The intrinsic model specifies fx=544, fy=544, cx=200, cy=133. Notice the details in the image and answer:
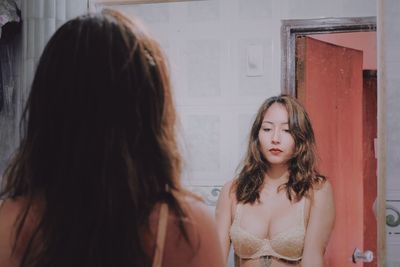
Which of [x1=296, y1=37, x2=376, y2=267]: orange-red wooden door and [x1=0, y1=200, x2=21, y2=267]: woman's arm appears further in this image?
[x1=296, y1=37, x2=376, y2=267]: orange-red wooden door

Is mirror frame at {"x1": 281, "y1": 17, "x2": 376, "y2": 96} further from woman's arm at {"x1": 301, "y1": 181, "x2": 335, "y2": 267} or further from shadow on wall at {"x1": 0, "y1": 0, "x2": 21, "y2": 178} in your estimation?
shadow on wall at {"x1": 0, "y1": 0, "x2": 21, "y2": 178}

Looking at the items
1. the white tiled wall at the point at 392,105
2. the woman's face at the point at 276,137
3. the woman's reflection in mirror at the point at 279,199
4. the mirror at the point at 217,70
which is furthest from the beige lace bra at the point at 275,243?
the mirror at the point at 217,70

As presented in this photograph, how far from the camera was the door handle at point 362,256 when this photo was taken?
1.88m

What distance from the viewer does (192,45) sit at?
2.26m

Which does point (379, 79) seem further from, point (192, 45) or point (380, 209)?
point (192, 45)

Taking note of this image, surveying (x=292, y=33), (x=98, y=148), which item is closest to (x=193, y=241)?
(x=98, y=148)

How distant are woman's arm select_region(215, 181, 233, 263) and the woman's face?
7.2 inches

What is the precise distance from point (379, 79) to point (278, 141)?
40 centimetres

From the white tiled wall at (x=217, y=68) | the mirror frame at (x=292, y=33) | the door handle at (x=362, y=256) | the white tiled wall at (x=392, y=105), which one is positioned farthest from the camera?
the white tiled wall at (x=217, y=68)

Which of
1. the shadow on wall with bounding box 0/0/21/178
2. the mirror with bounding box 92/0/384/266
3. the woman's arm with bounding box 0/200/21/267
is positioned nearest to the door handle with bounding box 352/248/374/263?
the mirror with bounding box 92/0/384/266

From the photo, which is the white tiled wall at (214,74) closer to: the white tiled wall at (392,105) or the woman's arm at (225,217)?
the woman's arm at (225,217)

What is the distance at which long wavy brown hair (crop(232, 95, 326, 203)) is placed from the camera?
173cm

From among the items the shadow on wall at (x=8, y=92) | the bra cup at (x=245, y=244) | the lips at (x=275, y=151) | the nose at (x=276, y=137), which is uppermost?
the shadow on wall at (x=8, y=92)

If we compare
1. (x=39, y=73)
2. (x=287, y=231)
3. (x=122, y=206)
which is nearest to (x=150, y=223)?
(x=122, y=206)
